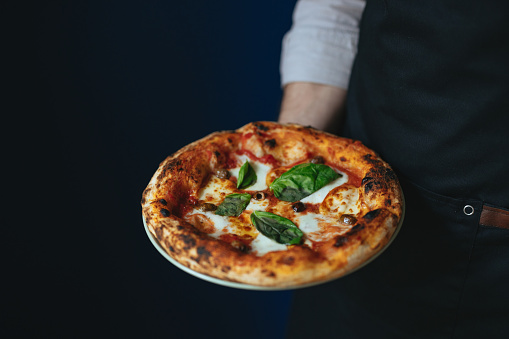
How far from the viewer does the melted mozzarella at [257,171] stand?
46.2 inches

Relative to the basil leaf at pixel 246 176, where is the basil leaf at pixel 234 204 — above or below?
below

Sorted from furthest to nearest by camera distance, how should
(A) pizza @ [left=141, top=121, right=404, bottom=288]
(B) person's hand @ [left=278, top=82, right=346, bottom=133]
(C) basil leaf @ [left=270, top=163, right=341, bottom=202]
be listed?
(B) person's hand @ [left=278, top=82, right=346, bottom=133], (C) basil leaf @ [left=270, top=163, right=341, bottom=202], (A) pizza @ [left=141, top=121, right=404, bottom=288]

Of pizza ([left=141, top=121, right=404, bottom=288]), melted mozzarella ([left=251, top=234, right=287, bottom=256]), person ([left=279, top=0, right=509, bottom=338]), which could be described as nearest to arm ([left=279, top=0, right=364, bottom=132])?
person ([left=279, top=0, right=509, bottom=338])

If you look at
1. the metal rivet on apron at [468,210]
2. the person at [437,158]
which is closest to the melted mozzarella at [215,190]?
the person at [437,158]

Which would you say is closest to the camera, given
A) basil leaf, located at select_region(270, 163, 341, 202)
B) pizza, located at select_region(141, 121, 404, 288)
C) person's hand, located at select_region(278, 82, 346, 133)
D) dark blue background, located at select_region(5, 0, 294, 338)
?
pizza, located at select_region(141, 121, 404, 288)

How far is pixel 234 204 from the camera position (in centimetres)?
108

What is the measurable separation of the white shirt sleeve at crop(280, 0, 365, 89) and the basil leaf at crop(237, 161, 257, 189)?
584mm

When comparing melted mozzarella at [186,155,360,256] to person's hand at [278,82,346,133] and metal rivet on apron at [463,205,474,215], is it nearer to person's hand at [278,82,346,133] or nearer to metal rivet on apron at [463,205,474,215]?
metal rivet on apron at [463,205,474,215]

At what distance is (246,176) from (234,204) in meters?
0.12

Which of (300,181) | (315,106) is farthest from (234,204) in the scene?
(315,106)

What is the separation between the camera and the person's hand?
63.4 inches

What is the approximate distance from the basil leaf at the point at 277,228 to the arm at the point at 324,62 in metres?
0.66

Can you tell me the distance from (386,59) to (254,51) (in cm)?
105

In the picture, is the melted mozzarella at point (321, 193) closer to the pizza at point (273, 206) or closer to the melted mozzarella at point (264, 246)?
the pizza at point (273, 206)
